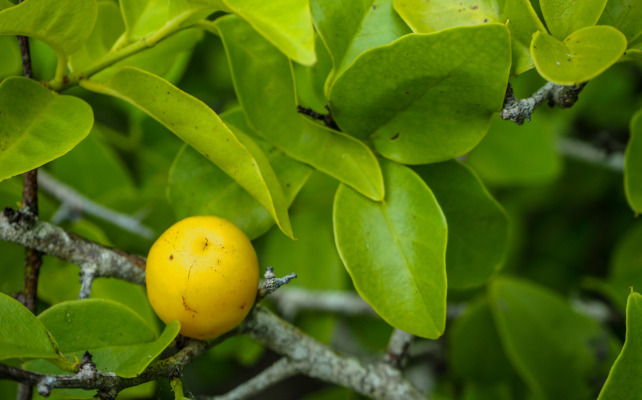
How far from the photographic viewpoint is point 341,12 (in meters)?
1.05

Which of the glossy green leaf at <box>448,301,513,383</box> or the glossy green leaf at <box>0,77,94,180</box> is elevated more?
the glossy green leaf at <box>0,77,94,180</box>

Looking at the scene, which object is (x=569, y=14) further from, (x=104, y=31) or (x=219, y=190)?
(x=104, y=31)

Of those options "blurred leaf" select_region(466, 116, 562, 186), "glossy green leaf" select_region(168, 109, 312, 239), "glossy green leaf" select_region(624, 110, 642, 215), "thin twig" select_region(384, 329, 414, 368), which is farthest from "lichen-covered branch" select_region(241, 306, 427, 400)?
"blurred leaf" select_region(466, 116, 562, 186)

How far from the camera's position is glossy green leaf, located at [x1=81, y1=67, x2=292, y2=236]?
936 millimetres

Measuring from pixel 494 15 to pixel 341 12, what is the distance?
0.83 ft

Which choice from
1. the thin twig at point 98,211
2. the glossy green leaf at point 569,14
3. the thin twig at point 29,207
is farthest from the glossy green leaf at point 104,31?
the glossy green leaf at point 569,14

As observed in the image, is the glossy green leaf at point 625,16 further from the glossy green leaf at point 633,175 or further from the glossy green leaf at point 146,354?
the glossy green leaf at point 146,354

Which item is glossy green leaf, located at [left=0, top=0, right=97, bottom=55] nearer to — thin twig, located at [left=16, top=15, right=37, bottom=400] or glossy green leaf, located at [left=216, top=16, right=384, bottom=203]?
thin twig, located at [left=16, top=15, right=37, bottom=400]

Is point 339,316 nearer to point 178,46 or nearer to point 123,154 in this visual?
point 123,154

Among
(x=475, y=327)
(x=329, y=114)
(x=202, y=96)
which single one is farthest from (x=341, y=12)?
(x=202, y=96)

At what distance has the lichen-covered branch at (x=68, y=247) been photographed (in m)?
1.13

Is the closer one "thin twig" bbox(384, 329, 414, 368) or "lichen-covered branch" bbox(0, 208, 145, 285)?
"lichen-covered branch" bbox(0, 208, 145, 285)

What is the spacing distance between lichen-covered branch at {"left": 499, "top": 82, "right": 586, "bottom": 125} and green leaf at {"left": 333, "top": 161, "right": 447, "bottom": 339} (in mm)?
192

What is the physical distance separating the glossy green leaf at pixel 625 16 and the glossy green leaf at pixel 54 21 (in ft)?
2.77
